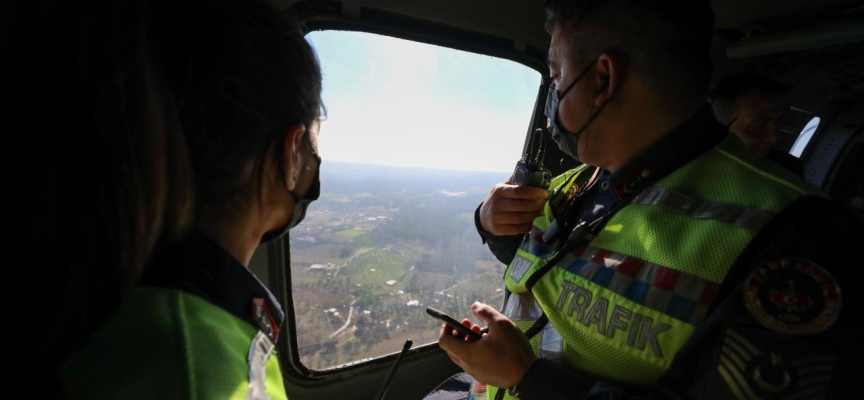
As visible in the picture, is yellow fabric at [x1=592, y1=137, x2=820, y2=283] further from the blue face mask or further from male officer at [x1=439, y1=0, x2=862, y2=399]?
the blue face mask

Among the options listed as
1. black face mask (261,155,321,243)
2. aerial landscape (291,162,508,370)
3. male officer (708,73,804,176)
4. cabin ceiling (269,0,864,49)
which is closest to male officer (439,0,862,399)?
cabin ceiling (269,0,864,49)

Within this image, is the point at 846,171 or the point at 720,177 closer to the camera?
the point at 720,177

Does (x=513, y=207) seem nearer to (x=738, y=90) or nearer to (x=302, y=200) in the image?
(x=302, y=200)

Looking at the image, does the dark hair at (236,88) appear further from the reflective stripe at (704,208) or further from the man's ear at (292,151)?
the reflective stripe at (704,208)

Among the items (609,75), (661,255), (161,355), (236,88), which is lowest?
(161,355)

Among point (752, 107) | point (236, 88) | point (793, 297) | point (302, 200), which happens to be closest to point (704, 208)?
point (793, 297)

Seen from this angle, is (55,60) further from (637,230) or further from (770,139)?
(770,139)

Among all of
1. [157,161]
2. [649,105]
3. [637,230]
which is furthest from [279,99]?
[649,105]
